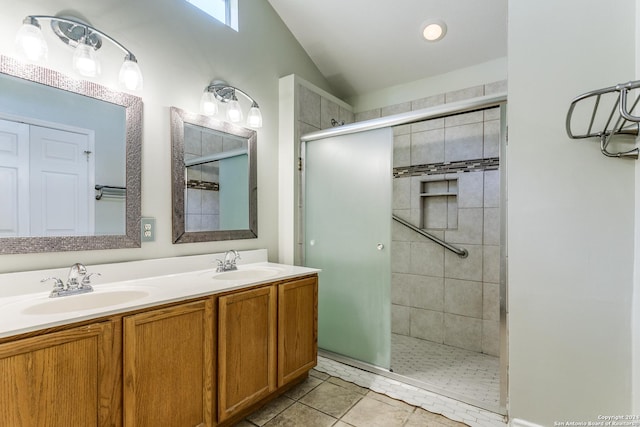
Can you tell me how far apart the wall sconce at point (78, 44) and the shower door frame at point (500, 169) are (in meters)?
1.28

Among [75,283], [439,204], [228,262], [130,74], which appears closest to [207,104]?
[130,74]

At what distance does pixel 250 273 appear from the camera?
2062 millimetres

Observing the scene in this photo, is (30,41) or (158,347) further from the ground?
(30,41)

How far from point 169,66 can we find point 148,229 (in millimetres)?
994

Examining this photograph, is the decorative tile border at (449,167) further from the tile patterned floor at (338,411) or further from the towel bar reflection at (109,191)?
the towel bar reflection at (109,191)

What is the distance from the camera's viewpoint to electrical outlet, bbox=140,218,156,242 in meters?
1.72

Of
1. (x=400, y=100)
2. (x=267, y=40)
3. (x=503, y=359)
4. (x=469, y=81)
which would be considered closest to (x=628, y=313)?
(x=503, y=359)

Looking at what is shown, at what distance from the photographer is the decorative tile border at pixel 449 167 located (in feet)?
8.49

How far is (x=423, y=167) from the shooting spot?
116 inches

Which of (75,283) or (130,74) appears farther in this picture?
(130,74)

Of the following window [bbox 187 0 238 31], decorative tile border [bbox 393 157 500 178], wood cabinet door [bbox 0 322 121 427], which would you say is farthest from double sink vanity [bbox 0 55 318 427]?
decorative tile border [bbox 393 157 500 178]

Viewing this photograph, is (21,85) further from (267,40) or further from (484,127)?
(484,127)

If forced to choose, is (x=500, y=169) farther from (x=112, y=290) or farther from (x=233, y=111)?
(x=112, y=290)

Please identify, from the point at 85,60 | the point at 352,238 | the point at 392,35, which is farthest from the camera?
the point at 392,35
